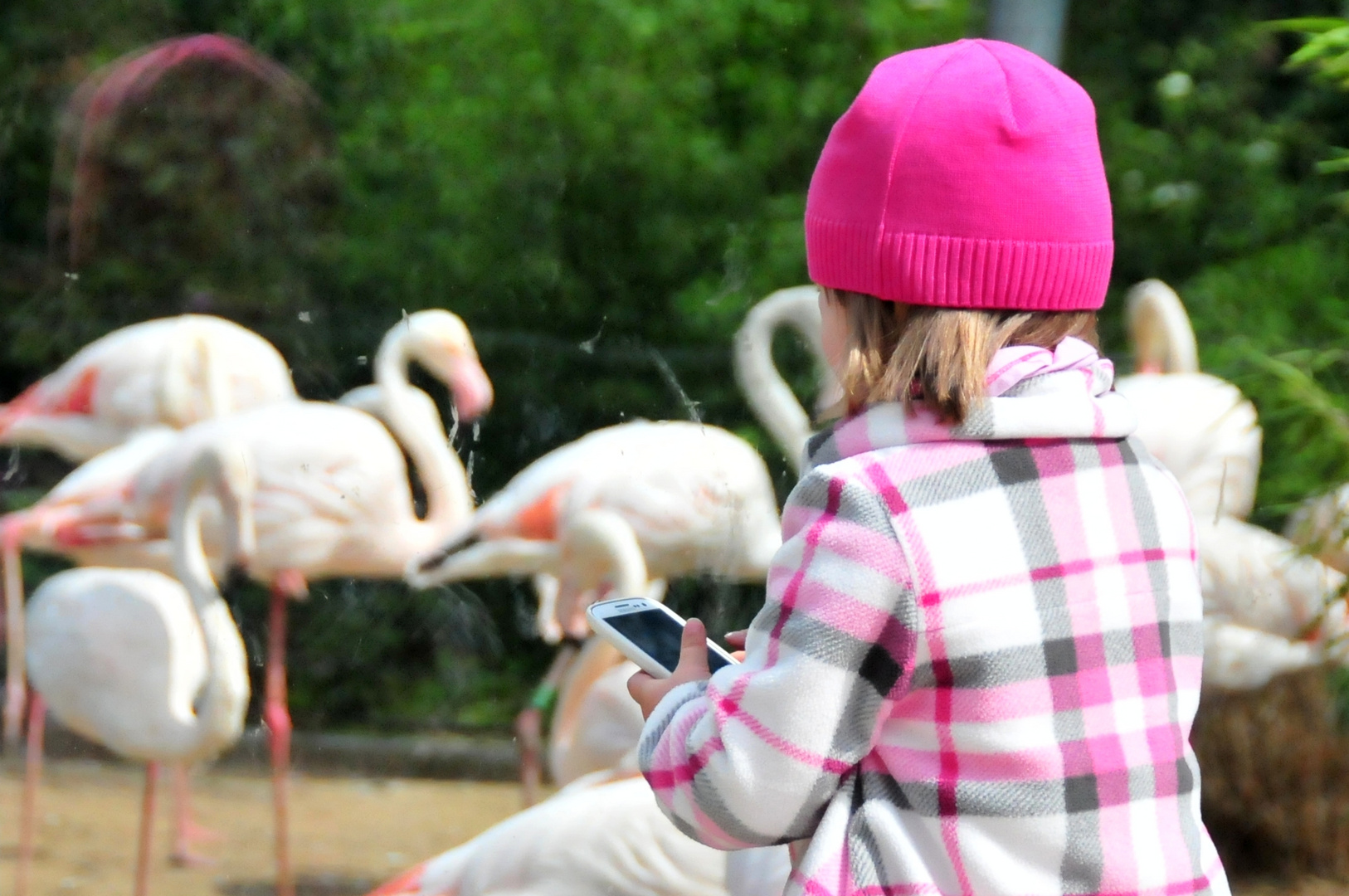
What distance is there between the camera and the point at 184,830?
1.88 meters

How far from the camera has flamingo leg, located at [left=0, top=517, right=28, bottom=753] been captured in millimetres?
1934

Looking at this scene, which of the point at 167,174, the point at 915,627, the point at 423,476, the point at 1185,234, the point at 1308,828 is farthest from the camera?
the point at 1308,828

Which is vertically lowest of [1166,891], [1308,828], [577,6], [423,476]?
[1308,828]

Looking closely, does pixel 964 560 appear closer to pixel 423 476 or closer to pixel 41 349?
pixel 423 476

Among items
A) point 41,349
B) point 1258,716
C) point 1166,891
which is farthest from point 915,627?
point 1258,716

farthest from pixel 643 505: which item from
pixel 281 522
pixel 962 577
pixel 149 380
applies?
pixel 962 577

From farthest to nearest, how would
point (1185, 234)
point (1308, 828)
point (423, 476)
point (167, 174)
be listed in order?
point (1308, 828)
point (1185, 234)
point (423, 476)
point (167, 174)

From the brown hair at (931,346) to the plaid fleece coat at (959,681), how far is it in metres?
0.01

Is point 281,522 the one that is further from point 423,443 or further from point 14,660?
point 14,660

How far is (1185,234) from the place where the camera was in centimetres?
239

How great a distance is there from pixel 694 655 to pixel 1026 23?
4.69 ft

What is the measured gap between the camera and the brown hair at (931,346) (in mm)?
722

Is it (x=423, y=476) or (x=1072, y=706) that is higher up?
(x=1072, y=706)

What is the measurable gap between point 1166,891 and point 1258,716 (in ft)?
6.55
